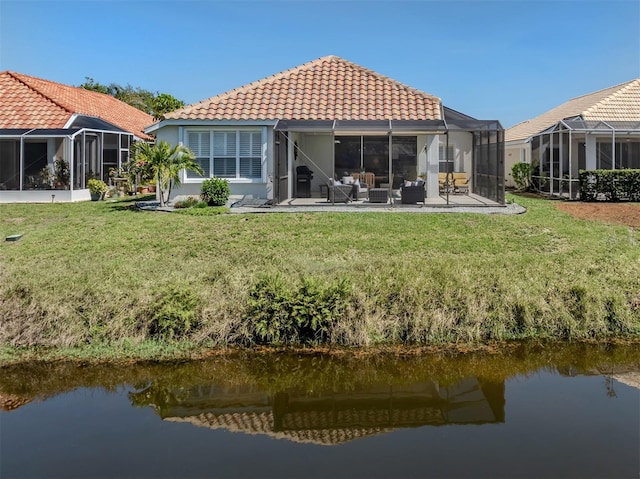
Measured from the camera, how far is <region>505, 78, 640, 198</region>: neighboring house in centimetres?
2425

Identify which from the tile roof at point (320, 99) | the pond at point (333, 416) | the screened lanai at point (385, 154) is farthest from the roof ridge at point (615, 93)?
the pond at point (333, 416)

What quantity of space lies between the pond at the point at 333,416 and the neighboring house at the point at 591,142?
17858mm

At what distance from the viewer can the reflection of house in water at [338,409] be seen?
609 centimetres

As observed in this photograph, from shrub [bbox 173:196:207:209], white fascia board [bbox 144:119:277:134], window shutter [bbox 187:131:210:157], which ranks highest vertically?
white fascia board [bbox 144:119:277:134]

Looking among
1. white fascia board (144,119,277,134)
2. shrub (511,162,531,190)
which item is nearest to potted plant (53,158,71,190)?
white fascia board (144,119,277,134)

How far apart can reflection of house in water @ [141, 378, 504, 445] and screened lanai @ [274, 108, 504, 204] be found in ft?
41.9

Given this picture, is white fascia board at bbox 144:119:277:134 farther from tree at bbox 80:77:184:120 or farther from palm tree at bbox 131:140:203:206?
tree at bbox 80:77:184:120

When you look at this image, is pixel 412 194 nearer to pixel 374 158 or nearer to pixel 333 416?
pixel 374 158

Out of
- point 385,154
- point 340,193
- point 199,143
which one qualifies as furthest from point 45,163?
point 385,154

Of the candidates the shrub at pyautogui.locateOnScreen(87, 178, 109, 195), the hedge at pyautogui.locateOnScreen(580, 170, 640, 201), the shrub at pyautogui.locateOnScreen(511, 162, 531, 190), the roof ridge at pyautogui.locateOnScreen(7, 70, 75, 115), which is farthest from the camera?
the shrub at pyautogui.locateOnScreen(511, 162, 531, 190)

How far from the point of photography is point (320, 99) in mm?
22234

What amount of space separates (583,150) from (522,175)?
13.1 feet

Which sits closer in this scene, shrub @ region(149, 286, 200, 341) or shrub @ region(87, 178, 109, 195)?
shrub @ region(149, 286, 200, 341)

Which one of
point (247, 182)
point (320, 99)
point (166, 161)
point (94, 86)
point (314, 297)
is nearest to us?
point (314, 297)
